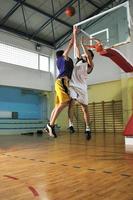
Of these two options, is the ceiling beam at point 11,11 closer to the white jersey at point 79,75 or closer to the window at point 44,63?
the window at point 44,63

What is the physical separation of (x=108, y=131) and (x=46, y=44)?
732 centimetres

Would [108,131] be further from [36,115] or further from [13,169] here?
[13,169]

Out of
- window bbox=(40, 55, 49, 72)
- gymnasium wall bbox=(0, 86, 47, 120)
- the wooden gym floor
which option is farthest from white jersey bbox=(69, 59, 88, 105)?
window bbox=(40, 55, 49, 72)

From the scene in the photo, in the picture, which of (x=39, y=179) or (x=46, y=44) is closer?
(x=39, y=179)

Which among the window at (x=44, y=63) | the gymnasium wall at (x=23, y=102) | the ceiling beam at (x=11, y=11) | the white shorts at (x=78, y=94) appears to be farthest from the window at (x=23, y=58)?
the white shorts at (x=78, y=94)

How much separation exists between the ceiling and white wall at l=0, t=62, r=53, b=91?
6.74ft

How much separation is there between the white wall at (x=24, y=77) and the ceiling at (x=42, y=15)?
6.74 feet

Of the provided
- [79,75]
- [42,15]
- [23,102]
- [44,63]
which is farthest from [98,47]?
[44,63]

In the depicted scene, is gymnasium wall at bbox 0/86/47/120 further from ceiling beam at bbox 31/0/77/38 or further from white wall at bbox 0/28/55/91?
ceiling beam at bbox 31/0/77/38

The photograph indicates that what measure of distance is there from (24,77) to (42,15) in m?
3.94

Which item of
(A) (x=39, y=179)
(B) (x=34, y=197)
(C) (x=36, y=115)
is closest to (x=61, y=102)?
(A) (x=39, y=179)

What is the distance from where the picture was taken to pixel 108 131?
14273mm

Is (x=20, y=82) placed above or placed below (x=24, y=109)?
above

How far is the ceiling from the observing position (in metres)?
12.9
